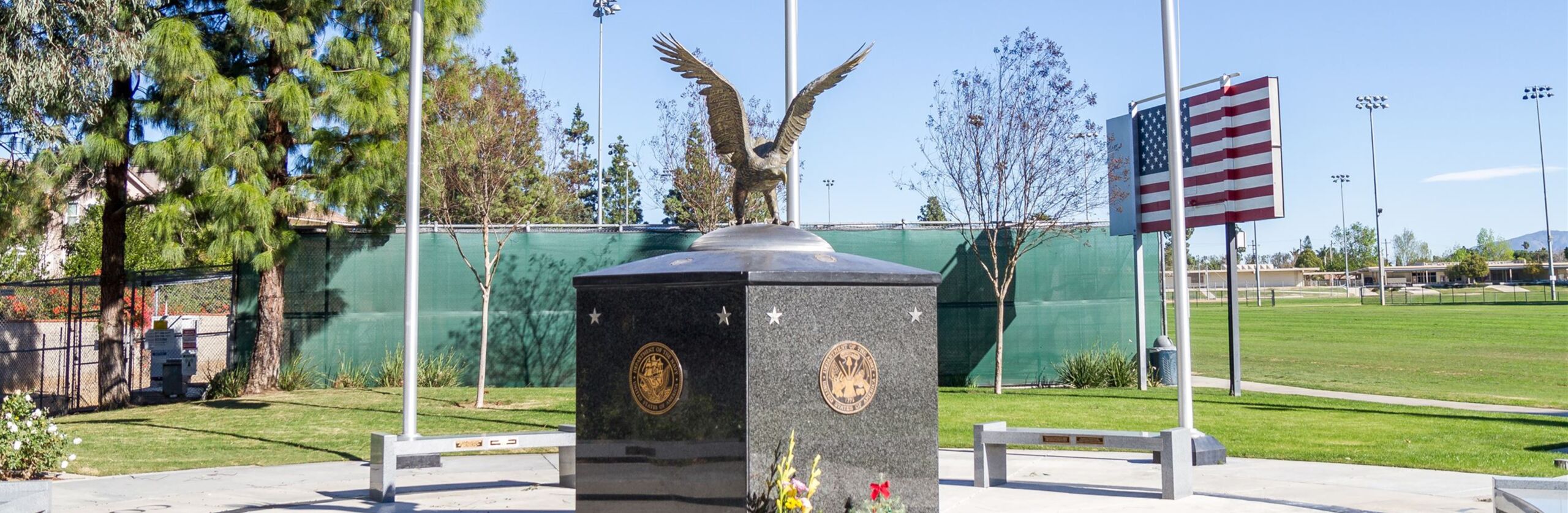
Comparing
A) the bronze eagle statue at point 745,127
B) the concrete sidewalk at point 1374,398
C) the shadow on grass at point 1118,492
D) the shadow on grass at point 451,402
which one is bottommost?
the concrete sidewalk at point 1374,398

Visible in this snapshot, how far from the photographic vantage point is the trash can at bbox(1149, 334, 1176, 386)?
64.8 feet

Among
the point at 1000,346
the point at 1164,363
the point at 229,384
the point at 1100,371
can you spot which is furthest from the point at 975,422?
the point at 229,384

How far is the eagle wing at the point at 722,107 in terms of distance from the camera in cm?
709

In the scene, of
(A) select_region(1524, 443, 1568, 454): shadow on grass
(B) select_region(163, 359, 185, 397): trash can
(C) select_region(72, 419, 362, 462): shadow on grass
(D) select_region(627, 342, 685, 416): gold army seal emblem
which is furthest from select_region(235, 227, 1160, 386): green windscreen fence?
(D) select_region(627, 342, 685, 416): gold army seal emblem

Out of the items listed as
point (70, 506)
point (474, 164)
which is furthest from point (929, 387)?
point (474, 164)

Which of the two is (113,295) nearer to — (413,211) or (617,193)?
(413,211)

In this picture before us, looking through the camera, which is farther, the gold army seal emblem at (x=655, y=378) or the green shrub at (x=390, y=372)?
the green shrub at (x=390, y=372)

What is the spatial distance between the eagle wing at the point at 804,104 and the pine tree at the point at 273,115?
36.4 feet

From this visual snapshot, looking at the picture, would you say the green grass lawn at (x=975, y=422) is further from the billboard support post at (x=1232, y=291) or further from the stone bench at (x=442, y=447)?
the stone bench at (x=442, y=447)

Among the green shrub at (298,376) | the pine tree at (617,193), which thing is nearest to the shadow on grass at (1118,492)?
the green shrub at (298,376)

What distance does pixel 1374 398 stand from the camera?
59.1 ft

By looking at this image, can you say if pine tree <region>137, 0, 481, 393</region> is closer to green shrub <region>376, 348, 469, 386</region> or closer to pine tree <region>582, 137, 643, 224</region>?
green shrub <region>376, 348, 469, 386</region>

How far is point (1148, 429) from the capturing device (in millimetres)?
12859

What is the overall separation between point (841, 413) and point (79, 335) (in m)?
16.6
